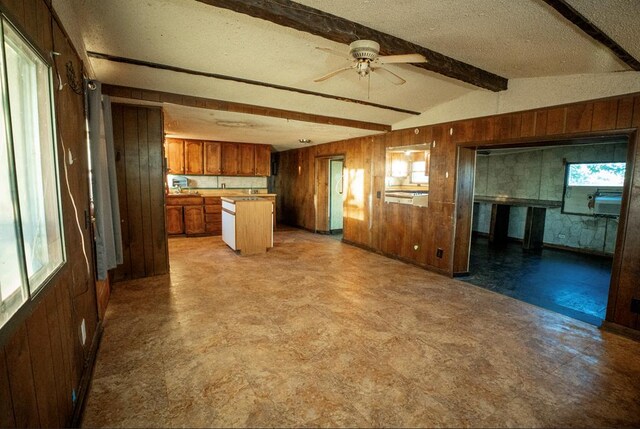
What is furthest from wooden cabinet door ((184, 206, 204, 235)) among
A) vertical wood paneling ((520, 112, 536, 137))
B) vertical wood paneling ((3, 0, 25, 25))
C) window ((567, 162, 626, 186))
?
window ((567, 162, 626, 186))

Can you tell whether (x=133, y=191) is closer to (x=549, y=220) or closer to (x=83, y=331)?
(x=83, y=331)

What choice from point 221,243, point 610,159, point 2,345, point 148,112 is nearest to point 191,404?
point 2,345

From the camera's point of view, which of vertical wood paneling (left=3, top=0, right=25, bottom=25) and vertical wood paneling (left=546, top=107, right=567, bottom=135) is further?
vertical wood paneling (left=546, top=107, right=567, bottom=135)

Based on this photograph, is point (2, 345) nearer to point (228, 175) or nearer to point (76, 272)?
point (76, 272)

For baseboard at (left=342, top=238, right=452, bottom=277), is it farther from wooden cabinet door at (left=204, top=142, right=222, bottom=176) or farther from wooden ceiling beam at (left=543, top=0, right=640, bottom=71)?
wooden cabinet door at (left=204, top=142, right=222, bottom=176)

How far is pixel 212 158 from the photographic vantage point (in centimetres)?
730

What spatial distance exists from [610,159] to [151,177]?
7.74m

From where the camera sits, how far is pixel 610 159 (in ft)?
18.3

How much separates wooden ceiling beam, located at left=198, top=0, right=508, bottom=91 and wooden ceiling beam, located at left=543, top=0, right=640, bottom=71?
0.98 meters

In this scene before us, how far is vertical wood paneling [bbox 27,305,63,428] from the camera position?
1183mm

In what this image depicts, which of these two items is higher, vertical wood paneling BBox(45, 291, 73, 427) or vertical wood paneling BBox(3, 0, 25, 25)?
vertical wood paneling BBox(3, 0, 25, 25)

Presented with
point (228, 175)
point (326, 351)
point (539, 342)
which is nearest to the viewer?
point (326, 351)

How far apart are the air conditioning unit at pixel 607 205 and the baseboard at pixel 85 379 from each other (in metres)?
7.73

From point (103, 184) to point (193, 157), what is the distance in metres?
4.77
